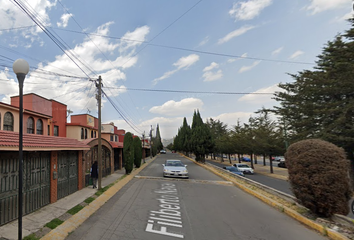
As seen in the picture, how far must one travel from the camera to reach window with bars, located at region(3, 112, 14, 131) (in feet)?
41.8

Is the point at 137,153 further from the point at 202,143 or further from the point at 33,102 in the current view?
the point at 202,143

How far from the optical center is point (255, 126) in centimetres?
3453

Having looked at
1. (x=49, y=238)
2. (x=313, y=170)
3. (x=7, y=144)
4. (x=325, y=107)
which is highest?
(x=325, y=107)

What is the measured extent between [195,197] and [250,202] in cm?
247

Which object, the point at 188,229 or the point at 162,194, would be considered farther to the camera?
the point at 162,194

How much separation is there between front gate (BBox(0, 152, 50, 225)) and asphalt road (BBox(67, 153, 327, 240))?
6.92 feet

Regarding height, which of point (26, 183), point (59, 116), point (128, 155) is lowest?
point (128, 155)

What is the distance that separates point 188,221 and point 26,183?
5.45m

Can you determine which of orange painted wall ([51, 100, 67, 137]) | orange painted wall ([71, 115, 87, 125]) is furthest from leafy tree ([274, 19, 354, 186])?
orange painted wall ([71, 115, 87, 125])

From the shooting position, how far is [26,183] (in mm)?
6605

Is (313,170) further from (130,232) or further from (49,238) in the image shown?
(49,238)

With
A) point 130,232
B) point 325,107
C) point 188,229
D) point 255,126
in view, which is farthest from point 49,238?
point 255,126

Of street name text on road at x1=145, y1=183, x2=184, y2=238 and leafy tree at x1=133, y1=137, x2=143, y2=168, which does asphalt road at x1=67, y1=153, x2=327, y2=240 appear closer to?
street name text on road at x1=145, y1=183, x2=184, y2=238

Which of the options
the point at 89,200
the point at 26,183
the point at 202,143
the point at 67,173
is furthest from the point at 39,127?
the point at 202,143
